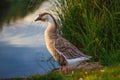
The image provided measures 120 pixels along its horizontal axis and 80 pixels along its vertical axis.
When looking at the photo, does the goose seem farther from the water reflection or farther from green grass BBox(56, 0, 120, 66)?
the water reflection

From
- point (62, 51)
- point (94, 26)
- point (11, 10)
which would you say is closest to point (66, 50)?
point (62, 51)

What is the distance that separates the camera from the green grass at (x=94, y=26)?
14242 millimetres

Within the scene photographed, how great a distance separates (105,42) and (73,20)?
97cm

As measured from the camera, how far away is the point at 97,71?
1220 cm

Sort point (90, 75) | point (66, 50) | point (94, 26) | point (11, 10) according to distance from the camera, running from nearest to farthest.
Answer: point (90, 75), point (66, 50), point (94, 26), point (11, 10)

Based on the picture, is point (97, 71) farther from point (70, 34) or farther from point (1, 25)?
point (1, 25)

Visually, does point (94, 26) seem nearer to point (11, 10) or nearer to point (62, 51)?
point (62, 51)

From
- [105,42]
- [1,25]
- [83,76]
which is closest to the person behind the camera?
[83,76]

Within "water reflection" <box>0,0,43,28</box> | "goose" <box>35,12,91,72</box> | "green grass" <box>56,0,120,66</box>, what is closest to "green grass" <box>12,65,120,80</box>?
"goose" <box>35,12,91,72</box>

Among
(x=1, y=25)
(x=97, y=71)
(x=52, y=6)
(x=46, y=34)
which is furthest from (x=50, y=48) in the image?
(x=1, y=25)

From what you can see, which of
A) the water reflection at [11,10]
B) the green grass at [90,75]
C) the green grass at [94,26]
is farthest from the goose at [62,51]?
the water reflection at [11,10]

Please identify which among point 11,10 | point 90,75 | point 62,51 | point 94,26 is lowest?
point 90,75

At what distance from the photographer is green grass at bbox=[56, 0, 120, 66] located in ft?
46.7

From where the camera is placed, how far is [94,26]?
14.3 metres
